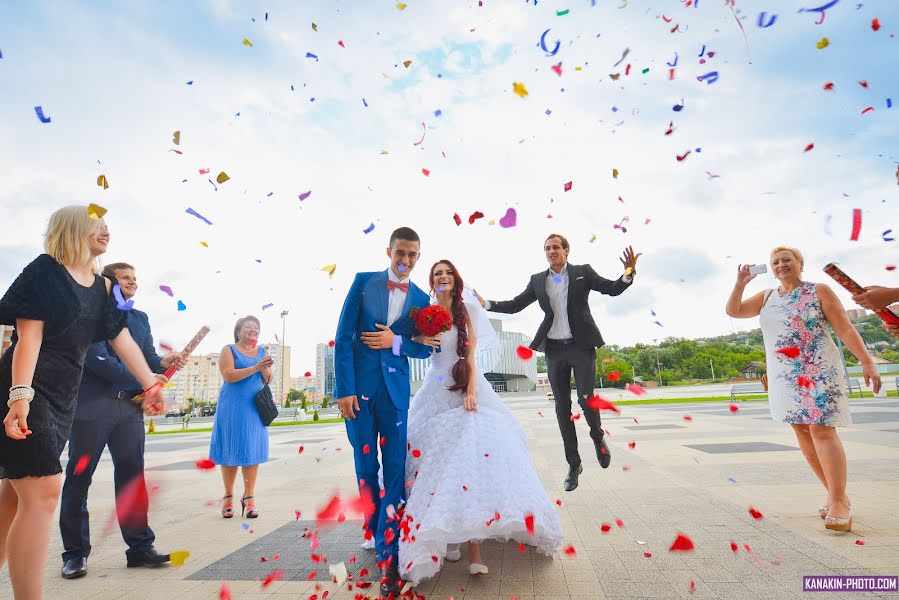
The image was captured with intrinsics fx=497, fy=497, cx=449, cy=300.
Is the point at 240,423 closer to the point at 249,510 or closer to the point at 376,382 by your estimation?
the point at 249,510

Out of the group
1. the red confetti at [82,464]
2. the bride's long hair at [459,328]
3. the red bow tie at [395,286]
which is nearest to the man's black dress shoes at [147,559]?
the red confetti at [82,464]

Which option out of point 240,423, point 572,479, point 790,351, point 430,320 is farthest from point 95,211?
point 790,351

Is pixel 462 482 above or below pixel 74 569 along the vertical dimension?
above

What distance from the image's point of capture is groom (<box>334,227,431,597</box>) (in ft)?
11.2

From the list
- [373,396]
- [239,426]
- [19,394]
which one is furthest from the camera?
[239,426]

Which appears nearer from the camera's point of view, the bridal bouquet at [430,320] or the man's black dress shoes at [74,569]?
the man's black dress shoes at [74,569]

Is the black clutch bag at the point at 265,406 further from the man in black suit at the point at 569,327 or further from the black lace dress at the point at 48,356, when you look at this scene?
the black lace dress at the point at 48,356

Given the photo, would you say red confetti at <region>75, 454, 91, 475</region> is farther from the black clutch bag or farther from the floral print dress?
the floral print dress

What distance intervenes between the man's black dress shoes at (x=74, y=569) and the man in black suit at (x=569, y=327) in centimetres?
373

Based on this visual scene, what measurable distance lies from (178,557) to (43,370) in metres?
2.03

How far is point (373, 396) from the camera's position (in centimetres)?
352

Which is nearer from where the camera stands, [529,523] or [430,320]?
[529,523]

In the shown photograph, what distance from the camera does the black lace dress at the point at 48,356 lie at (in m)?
2.20

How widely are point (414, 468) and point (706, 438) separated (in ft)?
28.1
